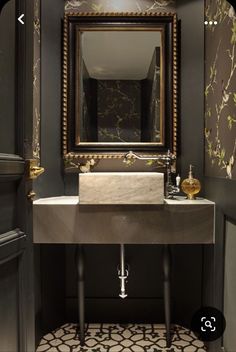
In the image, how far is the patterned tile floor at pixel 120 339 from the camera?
1799 mm

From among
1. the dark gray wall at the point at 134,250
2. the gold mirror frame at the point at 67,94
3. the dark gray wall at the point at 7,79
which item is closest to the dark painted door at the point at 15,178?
the dark gray wall at the point at 7,79

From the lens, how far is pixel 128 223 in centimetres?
165

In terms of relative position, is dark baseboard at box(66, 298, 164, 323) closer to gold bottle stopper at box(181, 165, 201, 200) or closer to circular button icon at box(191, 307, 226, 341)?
circular button icon at box(191, 307, 226, 341)

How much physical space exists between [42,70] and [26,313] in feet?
4.59

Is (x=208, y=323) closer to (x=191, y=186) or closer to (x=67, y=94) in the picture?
(x=191, y=186)

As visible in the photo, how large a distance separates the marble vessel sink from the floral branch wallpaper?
35 centimetres

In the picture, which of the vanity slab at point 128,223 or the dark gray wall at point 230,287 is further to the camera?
the vanity slab at point 128,223

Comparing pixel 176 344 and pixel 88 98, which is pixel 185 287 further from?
pixel 88 98

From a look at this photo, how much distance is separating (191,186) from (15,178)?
1190 mm

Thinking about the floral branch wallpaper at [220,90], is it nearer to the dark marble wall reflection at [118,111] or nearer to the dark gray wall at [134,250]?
the dark gray wall at [134,250]

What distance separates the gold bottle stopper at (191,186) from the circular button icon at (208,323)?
634 mm

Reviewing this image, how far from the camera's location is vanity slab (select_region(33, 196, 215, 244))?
165 centimetres

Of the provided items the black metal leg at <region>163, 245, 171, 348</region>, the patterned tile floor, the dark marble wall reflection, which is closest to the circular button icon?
the patterned tile floor

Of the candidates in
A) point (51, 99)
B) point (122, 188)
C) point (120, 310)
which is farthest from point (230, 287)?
point (51, 99)
